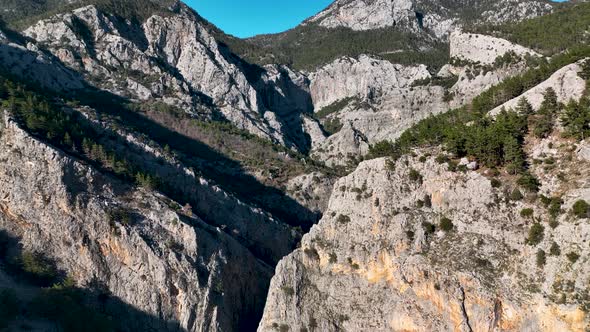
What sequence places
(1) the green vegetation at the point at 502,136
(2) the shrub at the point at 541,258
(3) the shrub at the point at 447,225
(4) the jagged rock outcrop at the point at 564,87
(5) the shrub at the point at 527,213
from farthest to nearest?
(4) the jagged rock outcrop at the point at 564,87, (3) the shrub at the point at 447,225, (1) the green vegetation at the point at 502,136, (5) the shrub at the point at 527,213, (2) the shrub at the point at 541,258

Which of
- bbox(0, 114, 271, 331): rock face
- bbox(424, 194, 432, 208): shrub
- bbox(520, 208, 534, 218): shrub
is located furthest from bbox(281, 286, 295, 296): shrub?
bbox(520, 208, 534, 218): shrub

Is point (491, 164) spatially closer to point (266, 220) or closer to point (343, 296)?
point (343, 296)

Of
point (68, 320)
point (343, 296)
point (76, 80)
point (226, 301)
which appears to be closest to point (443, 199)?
point (343, 296)

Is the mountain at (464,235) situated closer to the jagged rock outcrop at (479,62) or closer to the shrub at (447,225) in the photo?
the shrub at (447,225)

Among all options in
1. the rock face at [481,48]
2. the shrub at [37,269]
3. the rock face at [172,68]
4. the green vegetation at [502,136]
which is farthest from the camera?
the rock face at [172,68]

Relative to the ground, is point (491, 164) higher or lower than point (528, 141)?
lower

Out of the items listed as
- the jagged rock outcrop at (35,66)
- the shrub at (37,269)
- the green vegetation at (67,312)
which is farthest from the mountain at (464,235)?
the jagged rock outcrop at (35,66)

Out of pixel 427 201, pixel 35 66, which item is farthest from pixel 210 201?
pixel 35 66
